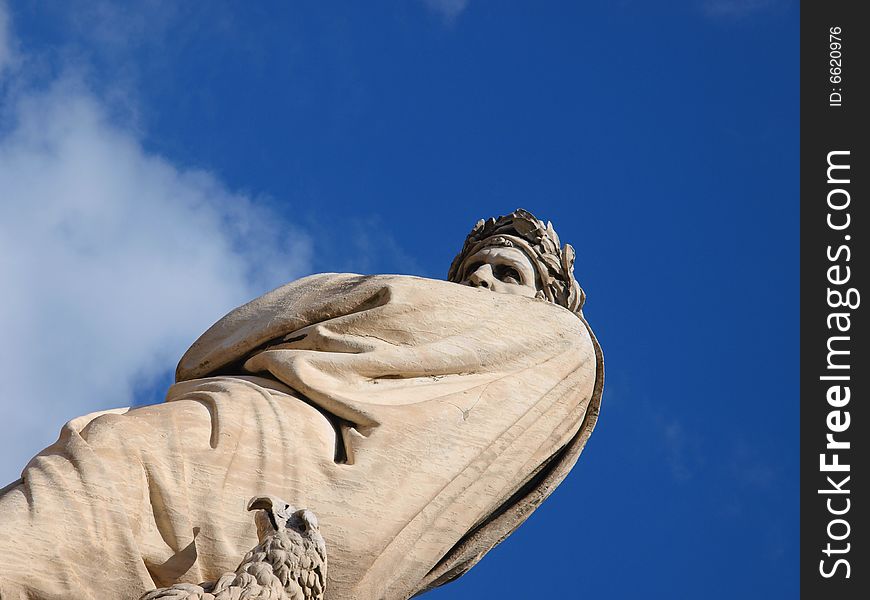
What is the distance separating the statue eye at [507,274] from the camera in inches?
430

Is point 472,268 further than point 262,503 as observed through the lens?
Yes

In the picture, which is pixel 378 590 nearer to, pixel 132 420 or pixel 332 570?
pixel 332 570

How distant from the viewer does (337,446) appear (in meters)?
8.74

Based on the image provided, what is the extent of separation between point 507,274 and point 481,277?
0.21 m

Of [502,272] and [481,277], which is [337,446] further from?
[502,272]

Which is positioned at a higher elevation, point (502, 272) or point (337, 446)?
point (502, 272)

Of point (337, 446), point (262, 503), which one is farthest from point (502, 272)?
point (262, 503)

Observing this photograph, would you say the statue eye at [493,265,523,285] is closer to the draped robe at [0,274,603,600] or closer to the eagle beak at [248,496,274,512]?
the draped robe at [0,274,603,600]

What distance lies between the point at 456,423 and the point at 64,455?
2003 millimetres

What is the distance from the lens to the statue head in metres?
10.9

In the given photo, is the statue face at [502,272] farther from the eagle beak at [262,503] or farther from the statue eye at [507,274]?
the eagle beak at [262,503]

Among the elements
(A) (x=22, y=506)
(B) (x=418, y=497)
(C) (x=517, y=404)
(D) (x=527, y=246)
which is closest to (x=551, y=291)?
(D) (x=527, y=246)

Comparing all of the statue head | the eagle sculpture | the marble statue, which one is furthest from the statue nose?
the eagle sculpture

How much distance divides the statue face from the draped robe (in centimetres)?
80
